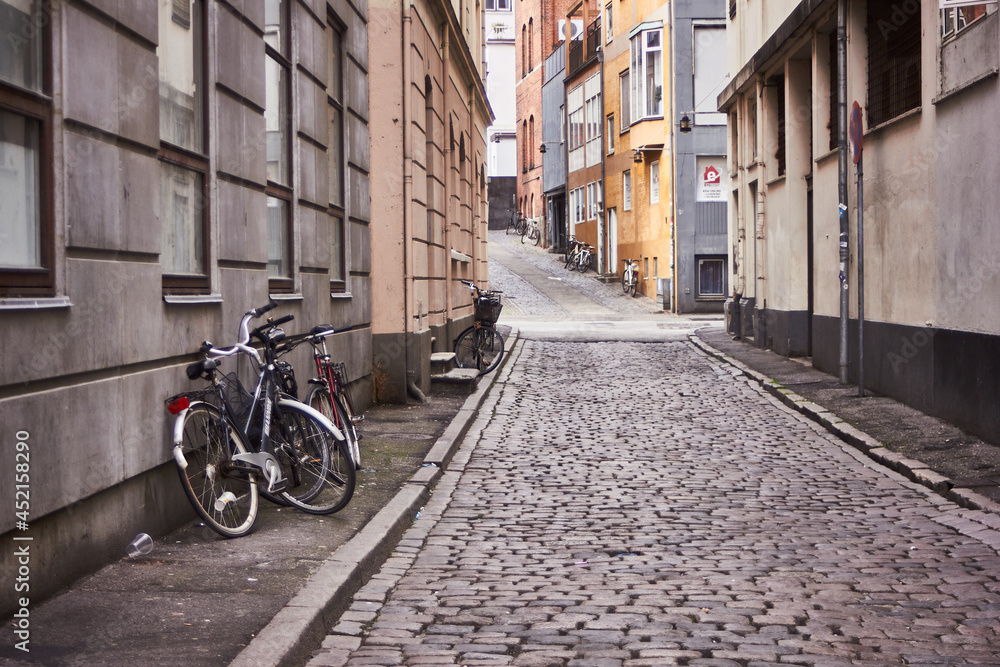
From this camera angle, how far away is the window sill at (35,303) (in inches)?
178

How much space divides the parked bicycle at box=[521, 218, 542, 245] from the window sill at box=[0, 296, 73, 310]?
53.1 metres

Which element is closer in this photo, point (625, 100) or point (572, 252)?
point (625, 100)

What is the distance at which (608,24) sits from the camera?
42.9m

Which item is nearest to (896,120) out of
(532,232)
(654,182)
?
(654,182)

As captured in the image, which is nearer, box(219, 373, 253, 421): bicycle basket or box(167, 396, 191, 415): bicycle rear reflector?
box(167, 396, 191, 415): bicycle rear reflector

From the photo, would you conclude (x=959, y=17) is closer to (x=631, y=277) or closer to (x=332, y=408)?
(x=332, y=408)

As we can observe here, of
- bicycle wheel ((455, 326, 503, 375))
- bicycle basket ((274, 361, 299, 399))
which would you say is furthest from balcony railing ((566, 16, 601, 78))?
bicycle basket ((274, 361, 299, 399))

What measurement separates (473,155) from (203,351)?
17962mm

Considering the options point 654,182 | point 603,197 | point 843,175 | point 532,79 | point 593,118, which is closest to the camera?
point 843,175

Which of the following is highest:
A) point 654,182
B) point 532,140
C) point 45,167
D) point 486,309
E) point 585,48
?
point 585,48

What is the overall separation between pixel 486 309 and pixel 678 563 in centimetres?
1114

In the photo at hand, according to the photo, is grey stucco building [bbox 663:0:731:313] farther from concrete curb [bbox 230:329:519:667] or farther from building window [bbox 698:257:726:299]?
concrete curb [bbox 230:329:519:667]

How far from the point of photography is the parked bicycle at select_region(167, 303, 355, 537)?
623cm

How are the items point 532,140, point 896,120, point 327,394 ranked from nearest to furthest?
point 327,394
point 896,120
point 532,140
